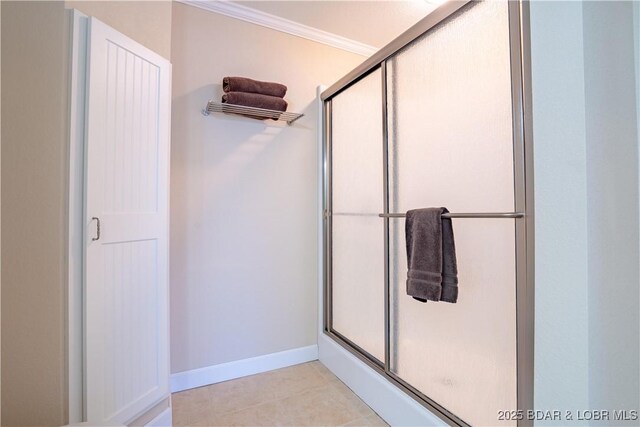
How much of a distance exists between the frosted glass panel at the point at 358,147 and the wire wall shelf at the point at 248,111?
1.08 feet

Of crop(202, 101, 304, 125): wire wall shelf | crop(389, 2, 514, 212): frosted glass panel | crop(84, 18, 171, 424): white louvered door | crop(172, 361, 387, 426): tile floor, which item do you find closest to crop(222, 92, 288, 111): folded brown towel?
crop(202, 101, 304, 125): wire wall shelf

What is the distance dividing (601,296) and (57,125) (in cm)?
178

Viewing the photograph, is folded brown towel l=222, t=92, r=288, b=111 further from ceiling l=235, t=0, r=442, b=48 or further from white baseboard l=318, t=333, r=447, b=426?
white baseboard l=318, t=333, r=447, b=426

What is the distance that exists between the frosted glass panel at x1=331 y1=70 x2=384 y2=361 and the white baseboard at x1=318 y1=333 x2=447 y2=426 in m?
0.12

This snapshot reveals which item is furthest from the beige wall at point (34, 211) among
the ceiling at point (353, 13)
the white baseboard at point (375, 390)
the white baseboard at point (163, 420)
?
the white baseboard at point (375, 390)

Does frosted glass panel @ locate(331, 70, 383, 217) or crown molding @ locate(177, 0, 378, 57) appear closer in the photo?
frosted glass panel @ locate(331, 70, 383, 217)

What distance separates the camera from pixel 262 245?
2.15m

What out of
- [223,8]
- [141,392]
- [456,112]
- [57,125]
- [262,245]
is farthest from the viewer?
[262,245]

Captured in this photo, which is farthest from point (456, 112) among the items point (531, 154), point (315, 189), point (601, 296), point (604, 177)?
point (315, 189)

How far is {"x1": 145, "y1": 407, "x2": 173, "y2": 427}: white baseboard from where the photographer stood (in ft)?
4.86

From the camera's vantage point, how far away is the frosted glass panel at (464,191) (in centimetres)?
114

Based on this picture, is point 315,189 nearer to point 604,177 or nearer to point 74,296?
point 74,296

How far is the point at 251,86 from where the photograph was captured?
1.95m

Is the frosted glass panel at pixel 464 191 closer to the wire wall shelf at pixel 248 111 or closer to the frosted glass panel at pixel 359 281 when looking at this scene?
the frosted glass panel at pixel 359 281
